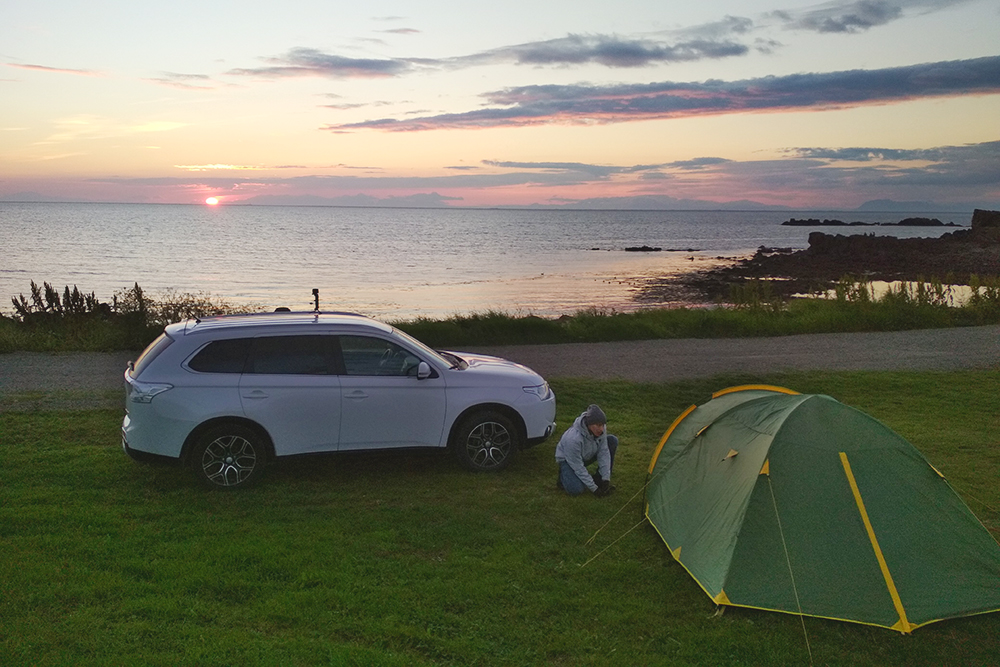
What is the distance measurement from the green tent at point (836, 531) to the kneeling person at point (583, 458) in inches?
69.9

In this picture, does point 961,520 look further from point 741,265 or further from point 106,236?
point 106,236

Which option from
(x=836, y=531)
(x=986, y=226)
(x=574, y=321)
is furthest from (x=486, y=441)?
(x=986, y=226)

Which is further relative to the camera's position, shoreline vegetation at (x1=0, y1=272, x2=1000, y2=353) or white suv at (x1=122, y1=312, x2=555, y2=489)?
shoreline vegetation at (x1=0, y1=272, x2=1000, y2=353)

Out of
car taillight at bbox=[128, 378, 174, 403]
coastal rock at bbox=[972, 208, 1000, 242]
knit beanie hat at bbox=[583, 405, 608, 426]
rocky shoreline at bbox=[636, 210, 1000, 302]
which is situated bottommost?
knit beanie hat at bbox=[583, 405, 608, 426]

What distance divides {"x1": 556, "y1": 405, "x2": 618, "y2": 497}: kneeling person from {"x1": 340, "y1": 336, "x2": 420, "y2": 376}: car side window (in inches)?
75.6

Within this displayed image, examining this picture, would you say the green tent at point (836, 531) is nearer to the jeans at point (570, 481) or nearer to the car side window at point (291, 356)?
the jeans at point (570, 481)

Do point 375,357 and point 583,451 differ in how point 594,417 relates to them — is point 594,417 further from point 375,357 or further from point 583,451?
point 375,357

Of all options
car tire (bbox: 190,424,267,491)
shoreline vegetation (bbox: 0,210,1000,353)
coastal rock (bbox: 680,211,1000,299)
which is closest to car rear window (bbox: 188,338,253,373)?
car tire (bbox: 190,424,267,491)

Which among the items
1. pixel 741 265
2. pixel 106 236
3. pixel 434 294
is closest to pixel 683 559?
pixel 434 294

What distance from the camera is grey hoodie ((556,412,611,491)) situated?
9172mm

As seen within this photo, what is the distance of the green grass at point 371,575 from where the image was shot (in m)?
5.84

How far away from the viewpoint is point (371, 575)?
7027 mm

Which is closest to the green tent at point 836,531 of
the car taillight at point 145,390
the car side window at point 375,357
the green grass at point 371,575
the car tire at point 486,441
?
the green grass at point 371,575

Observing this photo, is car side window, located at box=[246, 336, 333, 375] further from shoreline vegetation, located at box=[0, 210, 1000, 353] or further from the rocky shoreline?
the rocky shoreline
